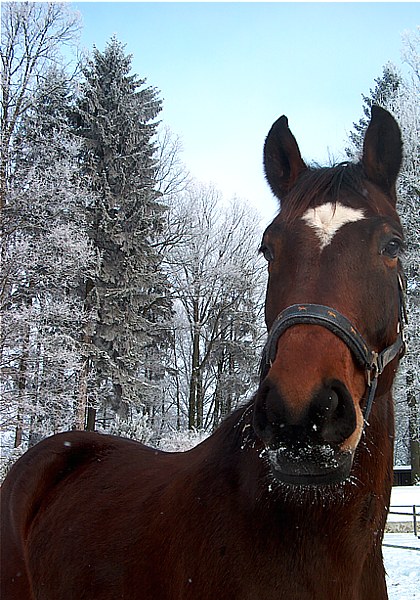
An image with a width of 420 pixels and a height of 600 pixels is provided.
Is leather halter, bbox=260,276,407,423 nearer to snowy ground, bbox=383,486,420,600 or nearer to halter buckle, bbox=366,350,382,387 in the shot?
halter buckle, bbox=366,350,382,387

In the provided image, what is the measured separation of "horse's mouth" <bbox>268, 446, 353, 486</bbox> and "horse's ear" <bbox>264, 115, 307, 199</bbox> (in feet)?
4.84

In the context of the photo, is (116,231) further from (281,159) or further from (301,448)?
(301,448)

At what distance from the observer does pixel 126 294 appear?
60.6 feet

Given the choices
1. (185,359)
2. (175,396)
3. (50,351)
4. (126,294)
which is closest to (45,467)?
(50,351)

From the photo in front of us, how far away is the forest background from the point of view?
1434cm

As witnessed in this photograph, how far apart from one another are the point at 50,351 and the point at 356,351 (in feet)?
45.5

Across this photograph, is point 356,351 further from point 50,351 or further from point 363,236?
point 50,351

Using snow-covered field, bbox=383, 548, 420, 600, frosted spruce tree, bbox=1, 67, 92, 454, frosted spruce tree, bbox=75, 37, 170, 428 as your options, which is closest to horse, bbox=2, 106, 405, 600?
snow-covered field, bbox=383, 548, 420, 600

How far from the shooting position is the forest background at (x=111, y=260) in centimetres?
1434

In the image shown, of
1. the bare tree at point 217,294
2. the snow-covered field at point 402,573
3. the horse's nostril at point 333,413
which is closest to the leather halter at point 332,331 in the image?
the horse's nostril at point 333,413

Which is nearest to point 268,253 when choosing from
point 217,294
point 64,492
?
point 64,492

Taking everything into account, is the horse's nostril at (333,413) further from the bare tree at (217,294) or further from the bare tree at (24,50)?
the bare tree at (217,294)

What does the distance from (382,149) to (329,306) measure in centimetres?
107

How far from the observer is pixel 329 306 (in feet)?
6.40
